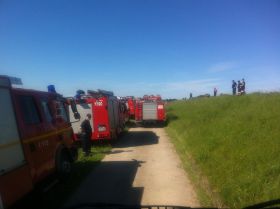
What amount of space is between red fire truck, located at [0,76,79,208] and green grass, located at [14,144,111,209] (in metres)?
0.39

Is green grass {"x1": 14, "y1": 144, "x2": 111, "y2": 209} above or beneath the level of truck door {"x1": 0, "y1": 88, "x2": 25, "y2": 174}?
beneath

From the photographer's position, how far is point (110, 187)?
9281mm

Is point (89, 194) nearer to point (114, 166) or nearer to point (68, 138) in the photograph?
point (68, 138)

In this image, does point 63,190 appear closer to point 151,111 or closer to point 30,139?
point 30,139

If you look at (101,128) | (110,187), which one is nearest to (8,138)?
(110,187)

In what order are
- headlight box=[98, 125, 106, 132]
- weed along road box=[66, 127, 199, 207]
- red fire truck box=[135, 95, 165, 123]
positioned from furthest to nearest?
red fire truck box=[135, 95, 165, 123] < headlight box=[98, 125, 106, 132] < weed along road box=[66, 127, 199, 207]

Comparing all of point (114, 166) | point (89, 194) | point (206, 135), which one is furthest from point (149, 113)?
point (89, 194)

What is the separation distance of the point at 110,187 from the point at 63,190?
1247 mm

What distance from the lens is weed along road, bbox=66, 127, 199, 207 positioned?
8.11 m

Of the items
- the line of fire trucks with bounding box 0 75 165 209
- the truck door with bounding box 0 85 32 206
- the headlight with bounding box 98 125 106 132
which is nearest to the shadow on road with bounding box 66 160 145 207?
the line of fire trucks with bounding box 0 75 165 209

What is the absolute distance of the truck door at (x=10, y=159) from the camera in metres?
5.56

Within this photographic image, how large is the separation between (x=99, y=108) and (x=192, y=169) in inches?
277

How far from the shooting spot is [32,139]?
7.29 meters

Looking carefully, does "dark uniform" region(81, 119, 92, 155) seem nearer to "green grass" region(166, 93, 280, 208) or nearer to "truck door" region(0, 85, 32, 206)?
"green grass" region(166, 93, 280, 208)
